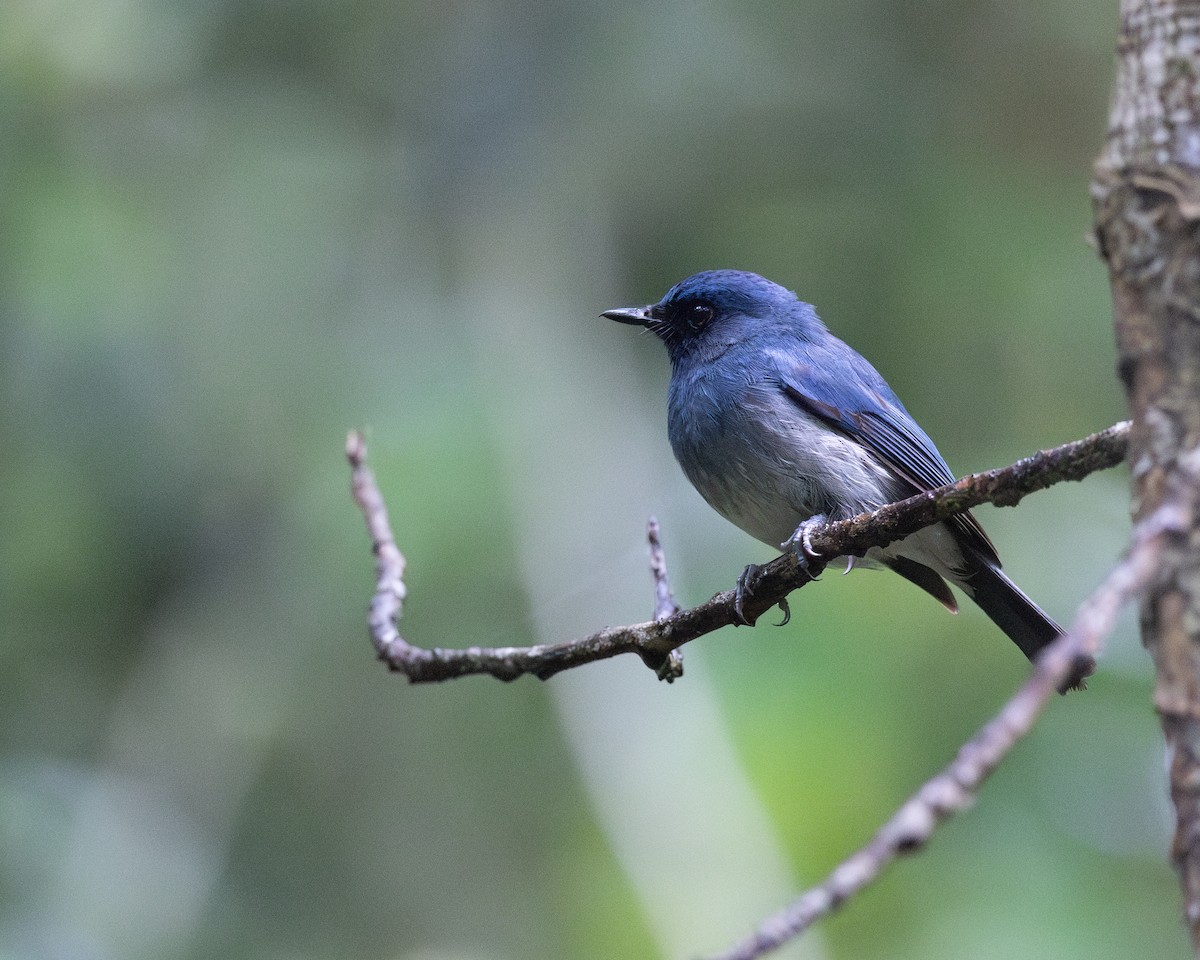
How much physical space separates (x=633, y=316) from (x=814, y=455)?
120 centimetres

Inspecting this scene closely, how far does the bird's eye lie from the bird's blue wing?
502mm

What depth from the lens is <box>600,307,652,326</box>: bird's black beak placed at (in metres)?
5.23

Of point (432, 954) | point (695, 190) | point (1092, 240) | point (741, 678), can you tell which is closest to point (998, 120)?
point (695, 190)

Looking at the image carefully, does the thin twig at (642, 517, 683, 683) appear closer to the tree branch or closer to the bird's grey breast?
the tree branch

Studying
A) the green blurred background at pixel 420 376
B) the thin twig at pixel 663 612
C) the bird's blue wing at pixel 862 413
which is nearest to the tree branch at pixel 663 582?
the thin twig at pixel 663 612

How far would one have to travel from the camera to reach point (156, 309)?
7.30 m

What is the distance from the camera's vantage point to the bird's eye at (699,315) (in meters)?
5.14

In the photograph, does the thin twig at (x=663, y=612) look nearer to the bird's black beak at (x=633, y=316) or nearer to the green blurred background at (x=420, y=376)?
the bird's black beak at (x=633, y=316)

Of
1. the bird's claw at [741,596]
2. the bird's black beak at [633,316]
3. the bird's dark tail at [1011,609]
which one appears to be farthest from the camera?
the bird's black beak at [633,316]

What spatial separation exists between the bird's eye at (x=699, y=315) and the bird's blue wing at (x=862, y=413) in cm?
50

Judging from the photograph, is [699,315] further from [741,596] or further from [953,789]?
[953,789]

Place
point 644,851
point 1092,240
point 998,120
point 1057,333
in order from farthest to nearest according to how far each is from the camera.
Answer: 1. point 998,120
2. point 1057,333
3. point 644,851
4. point 1092,240

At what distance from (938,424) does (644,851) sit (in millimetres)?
3091

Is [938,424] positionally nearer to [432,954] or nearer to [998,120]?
[998,120]
